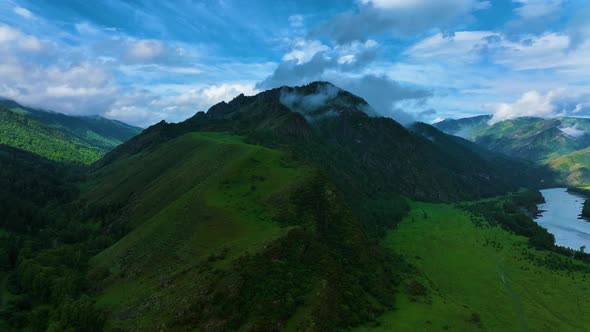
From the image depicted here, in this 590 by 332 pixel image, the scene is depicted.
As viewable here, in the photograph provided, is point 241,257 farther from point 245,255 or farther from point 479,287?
point 479,287

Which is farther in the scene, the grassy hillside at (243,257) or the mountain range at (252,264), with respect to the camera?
the mountain range at (252,264)

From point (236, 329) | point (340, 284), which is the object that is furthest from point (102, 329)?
point (340, 284)

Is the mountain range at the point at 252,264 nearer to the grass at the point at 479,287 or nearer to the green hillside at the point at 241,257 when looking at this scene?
the green hillside at the point at 241,257

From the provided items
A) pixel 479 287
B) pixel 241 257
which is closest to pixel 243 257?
pixel 241 257

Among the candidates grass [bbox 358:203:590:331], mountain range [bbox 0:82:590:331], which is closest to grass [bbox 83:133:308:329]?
mountain range [bbox 0:82:590:331]

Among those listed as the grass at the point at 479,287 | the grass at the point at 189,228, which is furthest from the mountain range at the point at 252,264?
the grass at the point at 479,287

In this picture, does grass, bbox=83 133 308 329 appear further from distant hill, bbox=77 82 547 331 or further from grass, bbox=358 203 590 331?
grass, bbox=358 203 590 331

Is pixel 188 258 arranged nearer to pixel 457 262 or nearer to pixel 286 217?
pixel 286 217
